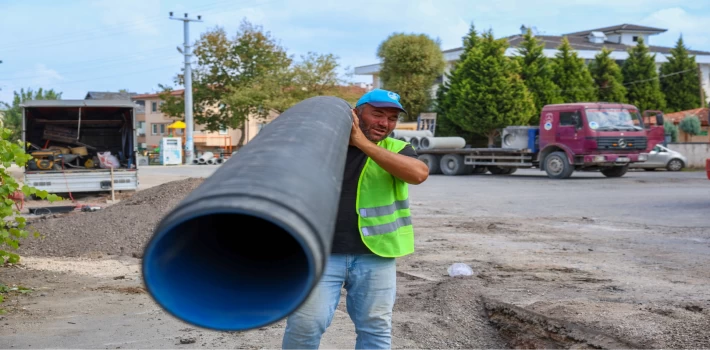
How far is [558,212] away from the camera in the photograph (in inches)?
570

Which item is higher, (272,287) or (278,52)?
(278,52)

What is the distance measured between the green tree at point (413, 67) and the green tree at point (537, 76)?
281 inches

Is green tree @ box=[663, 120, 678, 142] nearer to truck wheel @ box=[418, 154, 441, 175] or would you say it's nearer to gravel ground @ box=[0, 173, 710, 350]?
truck wheel @ box=[418, 154, 441, 175]

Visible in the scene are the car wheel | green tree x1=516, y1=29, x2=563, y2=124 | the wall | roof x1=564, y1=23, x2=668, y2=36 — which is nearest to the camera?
the car wheel

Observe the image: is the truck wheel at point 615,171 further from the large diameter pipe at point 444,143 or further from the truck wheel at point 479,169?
the large diameter pipe at point 444,143

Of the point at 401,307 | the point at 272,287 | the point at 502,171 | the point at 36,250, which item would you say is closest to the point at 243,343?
the point at 401,307

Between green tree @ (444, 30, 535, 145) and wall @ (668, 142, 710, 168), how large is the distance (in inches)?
299

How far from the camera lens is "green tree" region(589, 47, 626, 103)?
42.7 metres

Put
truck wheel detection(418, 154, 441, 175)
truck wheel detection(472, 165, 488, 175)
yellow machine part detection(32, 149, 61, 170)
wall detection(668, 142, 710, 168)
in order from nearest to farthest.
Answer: yellow machine part detection(32, 149, 61, 170), truck wheel detection(472, 165, 488, 175), truck wheel detection(418, 154, 441, 175), wall detection(668, 142, 710, 168)

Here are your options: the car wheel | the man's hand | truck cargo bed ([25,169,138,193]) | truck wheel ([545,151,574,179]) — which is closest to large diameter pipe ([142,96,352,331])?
the man's hand

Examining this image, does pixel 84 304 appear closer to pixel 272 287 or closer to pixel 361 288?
pixel 361 288

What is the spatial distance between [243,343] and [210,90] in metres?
51.7

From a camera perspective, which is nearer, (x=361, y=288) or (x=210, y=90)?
(x=361, y=288)

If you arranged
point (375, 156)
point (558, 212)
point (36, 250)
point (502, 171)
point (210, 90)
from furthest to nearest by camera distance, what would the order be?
point (210, 90)
point (502, 171)
point (558, 212)
point (36, 250)
point (375, 156)
